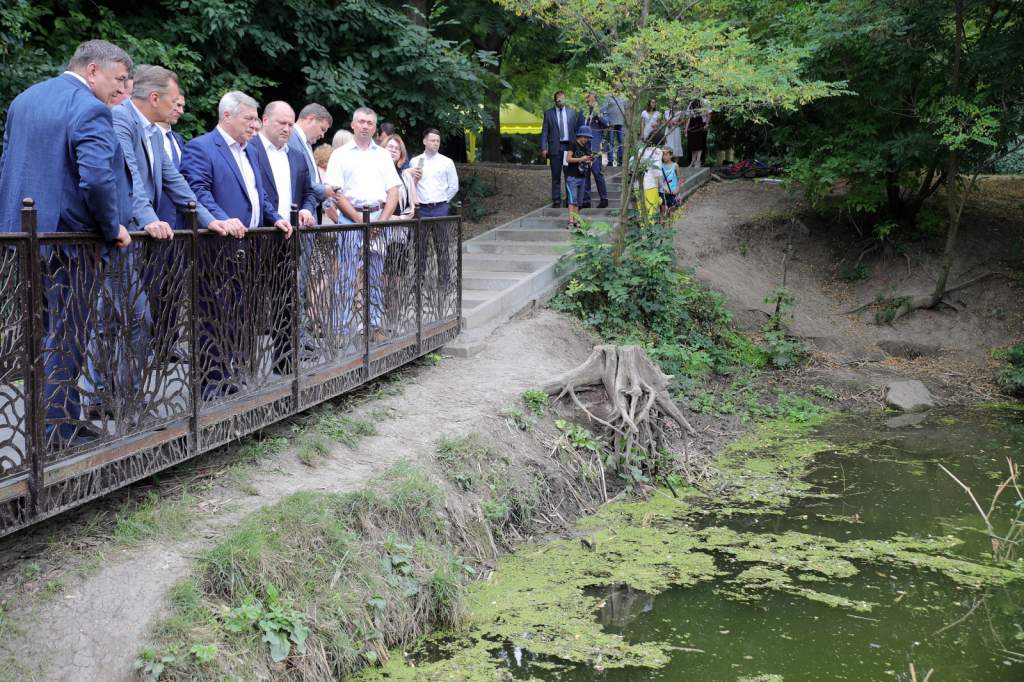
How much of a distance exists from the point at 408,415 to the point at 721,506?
2750 millimetres

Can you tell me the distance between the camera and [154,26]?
36.6 feet

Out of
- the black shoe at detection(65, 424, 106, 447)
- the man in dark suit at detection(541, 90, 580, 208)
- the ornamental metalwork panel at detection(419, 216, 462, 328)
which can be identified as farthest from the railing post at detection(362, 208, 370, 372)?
the man in dark suit at detection(541, 90, 580, 208)

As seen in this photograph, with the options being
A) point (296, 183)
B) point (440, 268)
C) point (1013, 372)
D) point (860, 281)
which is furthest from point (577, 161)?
point (296, 183)

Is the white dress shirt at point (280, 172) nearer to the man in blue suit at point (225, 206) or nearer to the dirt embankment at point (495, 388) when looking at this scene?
the man in blue suit at point (225, 206)

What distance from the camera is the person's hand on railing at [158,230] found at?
508 centimetres

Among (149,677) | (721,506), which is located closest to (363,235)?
(721,506)

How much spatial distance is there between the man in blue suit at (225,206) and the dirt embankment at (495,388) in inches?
29.5

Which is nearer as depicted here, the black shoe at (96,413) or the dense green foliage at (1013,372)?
the black shoe at (96,413)

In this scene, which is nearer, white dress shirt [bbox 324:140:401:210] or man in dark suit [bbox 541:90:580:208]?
white dress shirt [bbox 324:140:401:210]

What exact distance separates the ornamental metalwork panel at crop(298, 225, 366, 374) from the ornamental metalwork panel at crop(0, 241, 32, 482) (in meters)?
2.59

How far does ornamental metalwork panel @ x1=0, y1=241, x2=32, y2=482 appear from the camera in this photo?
4176mm

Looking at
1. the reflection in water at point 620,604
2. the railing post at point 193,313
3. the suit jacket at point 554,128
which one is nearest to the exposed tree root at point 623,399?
the reflection in water at point 620,604

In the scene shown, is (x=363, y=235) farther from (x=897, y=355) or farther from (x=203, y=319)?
(x=897, y=355)

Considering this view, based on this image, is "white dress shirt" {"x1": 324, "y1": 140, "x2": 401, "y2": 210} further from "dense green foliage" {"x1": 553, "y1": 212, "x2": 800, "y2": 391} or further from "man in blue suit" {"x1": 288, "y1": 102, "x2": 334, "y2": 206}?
"dense green foliage" {"x1": 553, "y1": 212, "x2": 800, "y2": 391}
